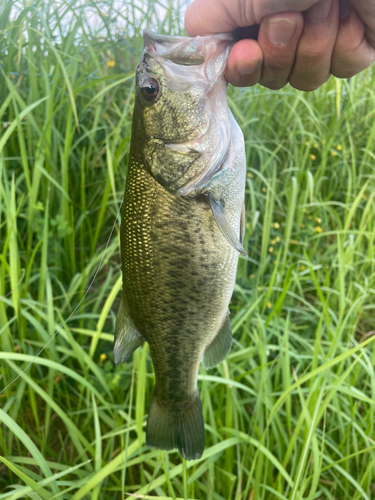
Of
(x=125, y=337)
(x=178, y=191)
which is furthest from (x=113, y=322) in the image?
(x=178, y=191)

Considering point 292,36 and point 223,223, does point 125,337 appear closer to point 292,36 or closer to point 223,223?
point 223,223

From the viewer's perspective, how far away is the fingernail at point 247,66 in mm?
1118

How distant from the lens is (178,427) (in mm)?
1205

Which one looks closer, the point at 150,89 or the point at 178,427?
the point at 150,89

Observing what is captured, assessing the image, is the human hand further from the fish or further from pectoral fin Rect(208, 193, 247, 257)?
pectoral fin Rect(208, 193, 247, 257)

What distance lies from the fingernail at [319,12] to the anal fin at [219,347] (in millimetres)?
1070

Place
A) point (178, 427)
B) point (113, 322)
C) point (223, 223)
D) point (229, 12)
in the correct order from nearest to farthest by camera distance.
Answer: point (223, 223), point (229, 12), point (178, 427), point (113, 322)

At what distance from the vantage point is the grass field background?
1.44m

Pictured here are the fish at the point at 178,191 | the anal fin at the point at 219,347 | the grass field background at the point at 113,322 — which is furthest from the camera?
the grass field background at the point at 113,322

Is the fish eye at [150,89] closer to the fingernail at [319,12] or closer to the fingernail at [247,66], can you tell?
the fingernail at [247,66]

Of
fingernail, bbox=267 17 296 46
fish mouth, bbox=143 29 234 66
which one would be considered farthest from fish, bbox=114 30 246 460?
fingernail, bbox=267 17 296 46

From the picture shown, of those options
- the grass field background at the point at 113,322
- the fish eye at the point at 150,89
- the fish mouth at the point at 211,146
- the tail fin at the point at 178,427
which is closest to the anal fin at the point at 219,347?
the tail fin at the point at 178,427

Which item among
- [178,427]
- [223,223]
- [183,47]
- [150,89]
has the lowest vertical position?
[178,427]

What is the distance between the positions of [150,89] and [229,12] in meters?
0.34
